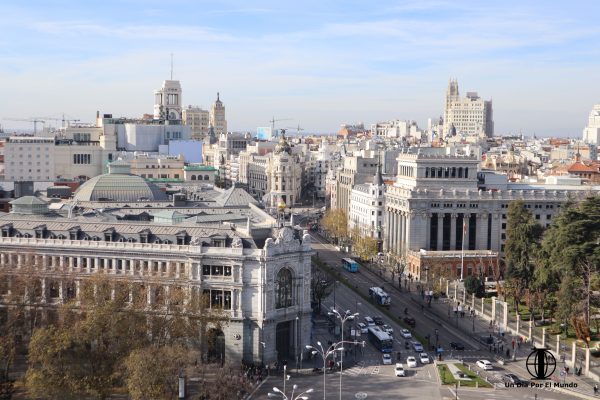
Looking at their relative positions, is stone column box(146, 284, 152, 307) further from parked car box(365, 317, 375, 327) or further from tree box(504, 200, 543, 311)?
tree box(504, 200, 543, 311)

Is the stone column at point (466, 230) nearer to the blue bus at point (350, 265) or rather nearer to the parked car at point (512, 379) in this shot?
the blue bus at point (350, 265)

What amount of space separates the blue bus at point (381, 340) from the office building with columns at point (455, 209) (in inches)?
1976

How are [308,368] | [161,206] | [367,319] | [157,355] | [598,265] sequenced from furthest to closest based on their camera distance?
1. [161,206]
2. [367,319]
3. [598,265]
4. [308,368]
5. [157,355]

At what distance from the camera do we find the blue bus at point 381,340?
A: 4589 inches

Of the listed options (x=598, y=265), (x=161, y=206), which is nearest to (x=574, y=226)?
(x=598, y=265)

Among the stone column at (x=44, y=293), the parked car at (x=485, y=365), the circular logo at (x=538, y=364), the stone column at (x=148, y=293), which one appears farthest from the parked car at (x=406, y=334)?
the stone column at (x=44, y=293)

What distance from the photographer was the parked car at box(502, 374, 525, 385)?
102 metres

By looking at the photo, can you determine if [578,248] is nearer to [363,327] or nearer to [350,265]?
[363,327]

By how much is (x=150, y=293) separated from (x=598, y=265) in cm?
6165

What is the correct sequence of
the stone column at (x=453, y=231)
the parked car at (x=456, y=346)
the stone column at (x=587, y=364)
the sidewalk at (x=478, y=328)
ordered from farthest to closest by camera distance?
the stone column at (x=453, y=231)
the parked car at (x=456, y=346)
the stone column at (x=587, y=364)
the sidewalk at (x=478, y=328)

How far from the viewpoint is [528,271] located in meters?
137

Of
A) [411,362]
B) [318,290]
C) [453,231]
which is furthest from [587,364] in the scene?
[453,231]

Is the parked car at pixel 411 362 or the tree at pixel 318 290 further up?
the tree at pixel 318 290

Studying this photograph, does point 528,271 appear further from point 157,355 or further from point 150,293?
point 157,355
